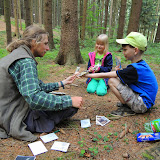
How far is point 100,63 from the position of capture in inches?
165

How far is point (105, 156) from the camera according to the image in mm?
1823

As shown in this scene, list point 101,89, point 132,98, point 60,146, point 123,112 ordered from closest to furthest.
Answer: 1. point 60,146
2. point 132,98
3. point 123,112
4. point 101,89

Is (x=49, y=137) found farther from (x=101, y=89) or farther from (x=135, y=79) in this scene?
(x=101, y=89)

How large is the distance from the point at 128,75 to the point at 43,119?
1581 mm

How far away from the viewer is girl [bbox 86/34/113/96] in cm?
392

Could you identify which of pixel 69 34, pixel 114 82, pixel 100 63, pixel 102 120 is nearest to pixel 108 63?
pixel 100 63

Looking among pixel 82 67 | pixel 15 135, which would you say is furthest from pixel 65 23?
pixel 15 135

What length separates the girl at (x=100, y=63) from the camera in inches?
154

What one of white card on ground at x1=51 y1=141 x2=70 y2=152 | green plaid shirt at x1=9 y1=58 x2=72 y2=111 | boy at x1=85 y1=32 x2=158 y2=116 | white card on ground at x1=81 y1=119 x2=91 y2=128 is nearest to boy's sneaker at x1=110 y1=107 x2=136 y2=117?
boy at x1=85 y1=32 x2=158 y2=116

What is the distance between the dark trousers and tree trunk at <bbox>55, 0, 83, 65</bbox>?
3705 millimetres

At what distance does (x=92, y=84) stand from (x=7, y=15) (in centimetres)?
549

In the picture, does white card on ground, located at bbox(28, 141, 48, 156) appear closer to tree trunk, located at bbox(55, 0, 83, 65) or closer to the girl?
the girl

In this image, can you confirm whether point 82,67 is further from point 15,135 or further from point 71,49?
point 15,135

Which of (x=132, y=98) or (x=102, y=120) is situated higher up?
(x=132, y=98)
